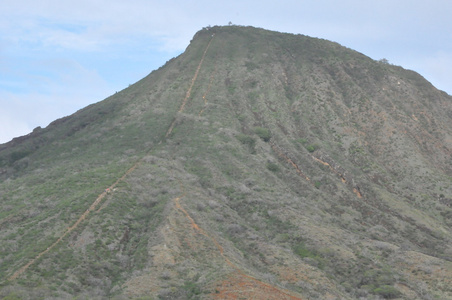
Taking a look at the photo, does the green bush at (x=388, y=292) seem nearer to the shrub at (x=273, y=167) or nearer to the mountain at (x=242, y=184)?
the mountain at (x=242, y=184)

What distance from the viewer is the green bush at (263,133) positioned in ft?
227

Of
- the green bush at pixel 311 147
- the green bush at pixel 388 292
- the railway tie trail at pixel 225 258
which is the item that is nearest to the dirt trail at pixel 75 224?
the railway tie trail at pixel 225 258

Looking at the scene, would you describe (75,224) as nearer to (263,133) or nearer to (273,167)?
(273,167)

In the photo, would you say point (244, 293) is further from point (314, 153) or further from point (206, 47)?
point (206, 47)

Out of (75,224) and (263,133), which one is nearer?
(75,224)

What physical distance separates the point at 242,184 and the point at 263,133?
17.9 meters

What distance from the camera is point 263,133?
228 feet

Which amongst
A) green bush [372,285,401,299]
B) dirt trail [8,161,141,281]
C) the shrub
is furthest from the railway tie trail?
the shrub

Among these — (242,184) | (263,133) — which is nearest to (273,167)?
(242,184)

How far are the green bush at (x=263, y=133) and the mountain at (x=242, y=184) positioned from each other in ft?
3.94

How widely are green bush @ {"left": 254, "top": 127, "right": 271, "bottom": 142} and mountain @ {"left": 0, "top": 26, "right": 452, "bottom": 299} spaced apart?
1.20 meters

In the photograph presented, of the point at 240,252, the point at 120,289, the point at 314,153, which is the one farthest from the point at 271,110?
Result: the point at 120,289

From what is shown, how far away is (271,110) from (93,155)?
1205 inches

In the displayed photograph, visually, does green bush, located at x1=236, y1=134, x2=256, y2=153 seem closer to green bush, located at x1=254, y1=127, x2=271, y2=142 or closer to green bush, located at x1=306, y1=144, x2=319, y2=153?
green bush, located at x1=254, y1=127, x2=271, y2=142
